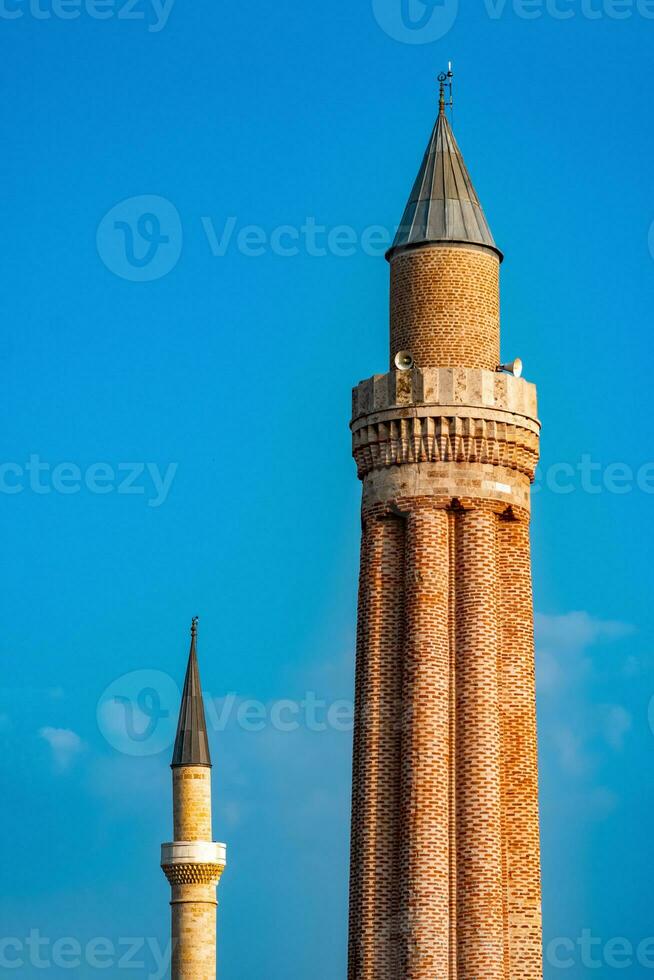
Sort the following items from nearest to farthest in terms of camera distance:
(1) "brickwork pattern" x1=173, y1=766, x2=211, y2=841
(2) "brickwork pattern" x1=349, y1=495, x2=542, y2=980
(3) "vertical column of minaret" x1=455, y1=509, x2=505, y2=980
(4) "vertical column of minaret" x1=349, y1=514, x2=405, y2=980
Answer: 1. (3) "vertical column of minaret" x1=455, y1=509, x2=505, y2=980
2. (2) "brickwork pattern" x1=349, y1=495, x2=542, y2=980
3. (4) "vertical column of minaret" x1=349, y1=514, x2=405, y2=980
4. (1) "brickwork pattern" x1=173, y1=766, x2=211, y2=841

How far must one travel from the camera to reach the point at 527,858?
47156mm

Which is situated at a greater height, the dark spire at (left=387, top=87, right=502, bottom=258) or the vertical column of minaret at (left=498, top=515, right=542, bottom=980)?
the dark spire at (left=387, top=87, right=502, bottom=258)

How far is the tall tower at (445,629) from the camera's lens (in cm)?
4616

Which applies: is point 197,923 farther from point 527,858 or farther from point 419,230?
point 419,230

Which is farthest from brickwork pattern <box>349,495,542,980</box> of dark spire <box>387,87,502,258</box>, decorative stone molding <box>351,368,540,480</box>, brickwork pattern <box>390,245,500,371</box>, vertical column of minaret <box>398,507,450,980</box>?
dark spire <box>387,87,502,258</box>

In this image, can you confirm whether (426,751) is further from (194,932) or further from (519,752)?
(194,932)

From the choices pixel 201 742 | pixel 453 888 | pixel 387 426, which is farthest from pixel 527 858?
pixel 201 742

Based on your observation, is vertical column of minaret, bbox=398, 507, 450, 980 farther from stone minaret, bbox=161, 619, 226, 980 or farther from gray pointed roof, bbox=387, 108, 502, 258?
stone minaret, bbox=161, 619, 226, 980

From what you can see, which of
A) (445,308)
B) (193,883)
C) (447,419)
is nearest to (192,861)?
(193,883)

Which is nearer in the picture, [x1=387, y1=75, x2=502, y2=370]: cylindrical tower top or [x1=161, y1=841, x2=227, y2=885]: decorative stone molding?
[x1=387, y1=75, x2=502, y2=370]: cylindrical tower top

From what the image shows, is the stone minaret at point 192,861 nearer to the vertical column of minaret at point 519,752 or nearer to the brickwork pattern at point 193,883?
the brickwork pattern at point 193,883

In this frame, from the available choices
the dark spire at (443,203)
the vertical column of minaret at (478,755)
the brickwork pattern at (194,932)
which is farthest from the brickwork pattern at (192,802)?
the dark spire at (443,203)

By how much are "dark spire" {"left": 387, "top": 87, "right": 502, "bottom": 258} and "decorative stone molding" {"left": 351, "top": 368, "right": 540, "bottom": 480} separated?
294 cm

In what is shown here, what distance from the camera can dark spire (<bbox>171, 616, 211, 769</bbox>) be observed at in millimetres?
65750
